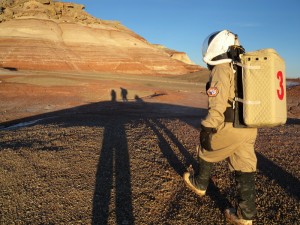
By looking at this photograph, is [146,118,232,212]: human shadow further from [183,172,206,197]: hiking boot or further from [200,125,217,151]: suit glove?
[200,125,217,151]: suit glove

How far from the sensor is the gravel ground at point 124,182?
3590 mm

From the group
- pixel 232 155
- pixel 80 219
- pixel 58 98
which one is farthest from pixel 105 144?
pixel 58 98

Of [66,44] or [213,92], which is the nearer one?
[213,92]

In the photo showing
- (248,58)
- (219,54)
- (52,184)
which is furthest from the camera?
(52,184)

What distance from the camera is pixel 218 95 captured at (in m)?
3.07

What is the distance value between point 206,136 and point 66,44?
169 ft

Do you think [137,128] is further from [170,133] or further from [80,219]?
[80,219]

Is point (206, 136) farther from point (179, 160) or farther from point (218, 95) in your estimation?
point (179, 160)

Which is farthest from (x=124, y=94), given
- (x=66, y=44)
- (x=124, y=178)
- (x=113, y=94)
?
(x=66, y=44)

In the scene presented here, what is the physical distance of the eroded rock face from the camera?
46438mm

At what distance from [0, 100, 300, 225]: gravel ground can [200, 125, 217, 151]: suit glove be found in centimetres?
81

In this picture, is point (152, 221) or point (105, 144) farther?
point (105, 144)

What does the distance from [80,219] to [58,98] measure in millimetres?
16384

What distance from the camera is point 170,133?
7309mm
